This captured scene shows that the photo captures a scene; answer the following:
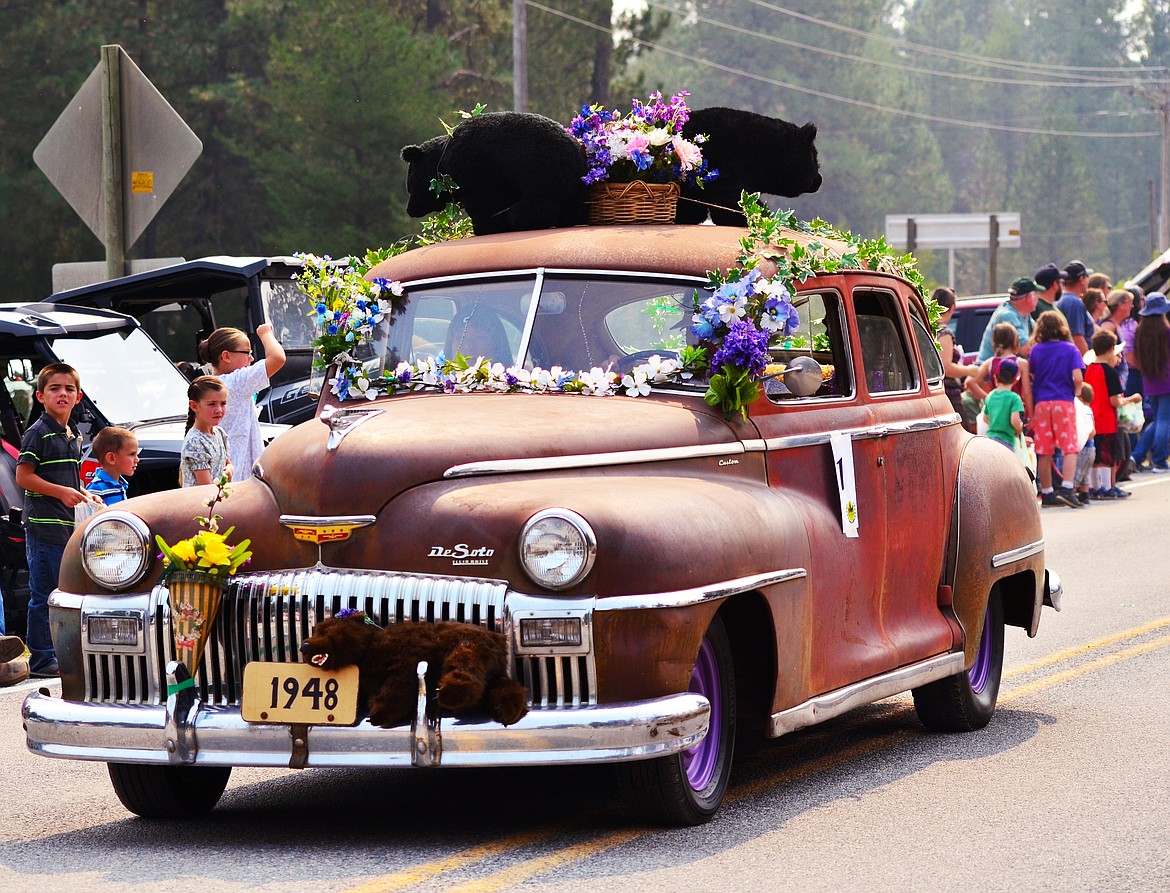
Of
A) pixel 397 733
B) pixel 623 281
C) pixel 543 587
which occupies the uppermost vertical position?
pixel 623 281

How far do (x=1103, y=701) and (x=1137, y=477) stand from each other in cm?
1384

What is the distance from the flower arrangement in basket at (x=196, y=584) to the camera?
5.89 metres

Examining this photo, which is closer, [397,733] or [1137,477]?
[397,733]

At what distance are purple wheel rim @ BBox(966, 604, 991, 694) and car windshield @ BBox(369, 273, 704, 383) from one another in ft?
7.42

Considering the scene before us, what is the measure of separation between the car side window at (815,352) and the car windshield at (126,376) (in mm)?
5998

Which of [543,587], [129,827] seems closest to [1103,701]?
[543,587]

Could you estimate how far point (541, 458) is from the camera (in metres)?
6.20

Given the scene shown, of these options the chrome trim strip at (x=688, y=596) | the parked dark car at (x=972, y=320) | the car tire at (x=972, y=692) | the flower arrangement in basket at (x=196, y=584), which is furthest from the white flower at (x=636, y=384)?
the parked dark car at (x=972, y=320)

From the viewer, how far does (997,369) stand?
17.2 m

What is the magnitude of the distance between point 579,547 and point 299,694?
37.2 inches

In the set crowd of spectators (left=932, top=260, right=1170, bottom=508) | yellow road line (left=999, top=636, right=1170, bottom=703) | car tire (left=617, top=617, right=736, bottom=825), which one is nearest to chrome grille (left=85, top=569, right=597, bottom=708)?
car tire (left=617, top=617, right=736, bottom=825)

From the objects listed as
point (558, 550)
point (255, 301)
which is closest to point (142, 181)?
point (255, 301)

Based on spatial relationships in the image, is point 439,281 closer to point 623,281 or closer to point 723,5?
point 623,281

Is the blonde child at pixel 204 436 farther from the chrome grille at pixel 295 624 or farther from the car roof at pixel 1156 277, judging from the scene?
the car roof at pixel 1156 277
